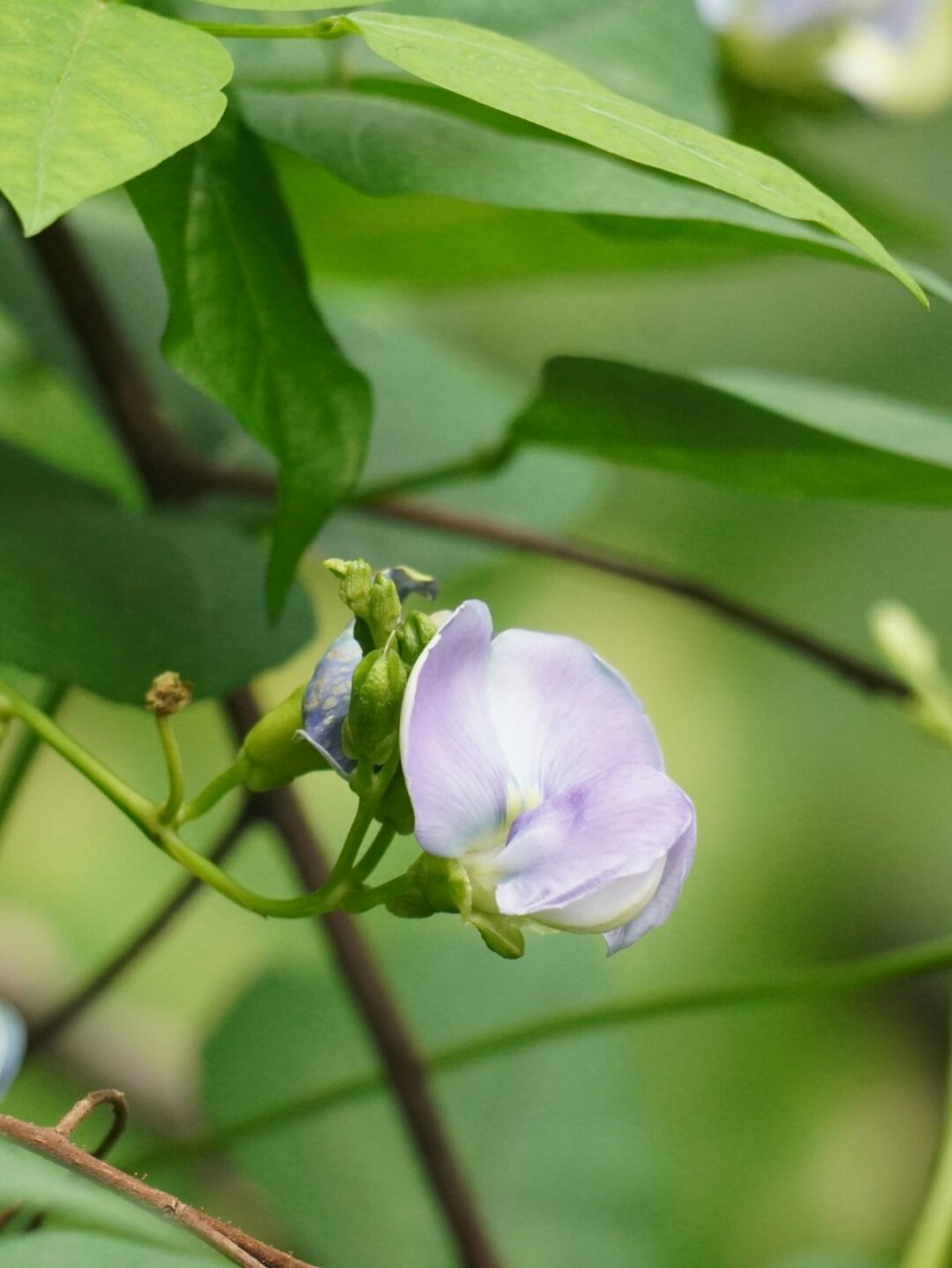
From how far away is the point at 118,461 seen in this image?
71 cm

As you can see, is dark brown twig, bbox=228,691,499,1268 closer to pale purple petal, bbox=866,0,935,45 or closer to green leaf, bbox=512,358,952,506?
green leaf, bbox=512,358,952,506

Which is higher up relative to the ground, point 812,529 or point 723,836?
point 812,529

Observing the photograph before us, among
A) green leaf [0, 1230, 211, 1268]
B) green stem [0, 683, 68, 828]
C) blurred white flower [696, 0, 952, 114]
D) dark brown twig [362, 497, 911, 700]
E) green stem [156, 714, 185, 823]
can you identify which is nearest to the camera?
green leaf [0, 1230, 211, 1268]

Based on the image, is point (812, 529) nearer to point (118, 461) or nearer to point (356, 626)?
point (118, 461)

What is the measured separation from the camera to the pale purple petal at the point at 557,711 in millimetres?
353

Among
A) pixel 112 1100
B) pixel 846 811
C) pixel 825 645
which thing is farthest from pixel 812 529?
pixel 112 1100

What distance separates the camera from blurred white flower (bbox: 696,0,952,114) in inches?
35.7

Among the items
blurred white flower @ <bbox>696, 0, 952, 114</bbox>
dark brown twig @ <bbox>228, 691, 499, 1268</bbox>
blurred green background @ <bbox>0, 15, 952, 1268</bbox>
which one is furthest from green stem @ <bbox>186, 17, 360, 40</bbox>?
blurred white flower @ <bbox>696, 0, 952, 114</bbox>

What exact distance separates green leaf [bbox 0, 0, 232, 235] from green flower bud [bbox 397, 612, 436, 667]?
105mm

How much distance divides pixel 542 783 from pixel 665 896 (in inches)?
1.4

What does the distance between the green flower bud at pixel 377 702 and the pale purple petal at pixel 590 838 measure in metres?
0.03

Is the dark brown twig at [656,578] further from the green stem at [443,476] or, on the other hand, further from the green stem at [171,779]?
the green stem at [171,779]

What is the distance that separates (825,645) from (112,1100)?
40 centimetres

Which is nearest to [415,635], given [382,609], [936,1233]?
[382,609]
